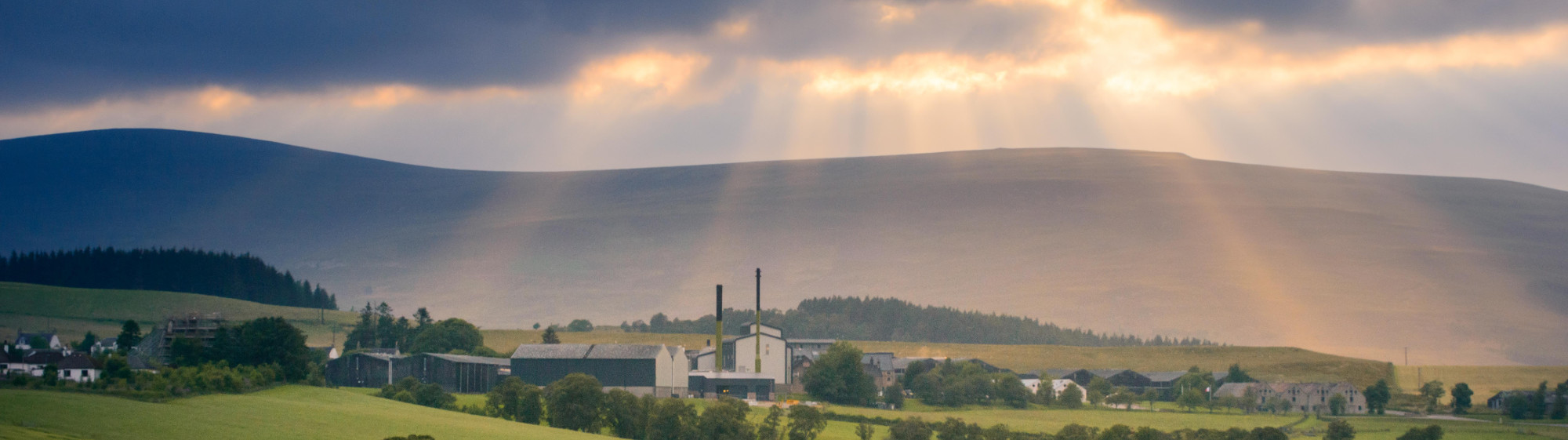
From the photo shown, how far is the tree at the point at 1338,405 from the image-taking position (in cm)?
8538

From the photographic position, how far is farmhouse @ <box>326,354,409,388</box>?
8212 cm

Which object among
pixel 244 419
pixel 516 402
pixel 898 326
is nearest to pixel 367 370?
pixel 516 402

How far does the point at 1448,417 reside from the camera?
81750mm

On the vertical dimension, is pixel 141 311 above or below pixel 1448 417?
above

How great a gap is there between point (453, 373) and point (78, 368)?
2449 centimetres

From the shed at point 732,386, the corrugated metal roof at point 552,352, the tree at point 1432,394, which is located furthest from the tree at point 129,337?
the tree at point 1432,394

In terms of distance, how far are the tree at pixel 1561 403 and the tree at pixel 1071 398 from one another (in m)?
30.3

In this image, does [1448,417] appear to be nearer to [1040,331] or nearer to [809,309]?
[1040,331]

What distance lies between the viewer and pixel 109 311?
390 ft

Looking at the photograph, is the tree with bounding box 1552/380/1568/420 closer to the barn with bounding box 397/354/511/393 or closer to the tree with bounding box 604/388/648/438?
the tree with bounding box 604/388/648/438

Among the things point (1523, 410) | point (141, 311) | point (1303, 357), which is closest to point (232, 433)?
point (1523, 410)

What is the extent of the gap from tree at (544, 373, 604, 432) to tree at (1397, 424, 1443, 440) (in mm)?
40316

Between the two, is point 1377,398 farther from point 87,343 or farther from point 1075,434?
point 87,343

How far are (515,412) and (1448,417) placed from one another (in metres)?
60.0
